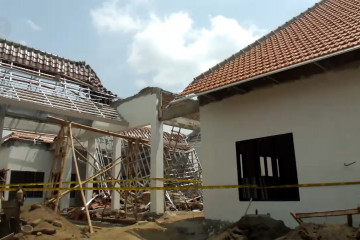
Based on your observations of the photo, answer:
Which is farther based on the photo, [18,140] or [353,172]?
[18,140]

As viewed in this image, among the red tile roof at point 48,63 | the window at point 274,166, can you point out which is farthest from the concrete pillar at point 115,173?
the window at point 274,166

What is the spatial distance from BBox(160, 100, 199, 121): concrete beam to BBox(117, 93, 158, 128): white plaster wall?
0.57 meters

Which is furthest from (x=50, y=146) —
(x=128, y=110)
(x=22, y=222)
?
(x=22, y=222)

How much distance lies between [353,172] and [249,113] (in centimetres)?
327

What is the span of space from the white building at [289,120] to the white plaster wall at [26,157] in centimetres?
1130

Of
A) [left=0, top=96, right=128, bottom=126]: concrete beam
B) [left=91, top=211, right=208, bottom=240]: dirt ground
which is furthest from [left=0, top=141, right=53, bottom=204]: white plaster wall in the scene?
[left=91, top=211, right=208, bottom=240]: dirt ground

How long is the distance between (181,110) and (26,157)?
10.4 meters

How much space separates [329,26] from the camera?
32.6 feet

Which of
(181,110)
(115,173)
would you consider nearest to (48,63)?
(115,173)

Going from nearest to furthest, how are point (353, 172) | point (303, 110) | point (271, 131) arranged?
1. point (353, 172)
2. point (303, 110)
3. point (271, 131)

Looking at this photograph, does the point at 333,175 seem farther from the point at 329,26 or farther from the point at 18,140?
the point at 18,140

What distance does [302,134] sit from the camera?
8.55 m

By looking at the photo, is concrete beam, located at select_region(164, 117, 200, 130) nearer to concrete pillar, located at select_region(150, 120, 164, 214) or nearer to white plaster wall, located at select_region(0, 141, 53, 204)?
concrete pillar, located at select_region(150, 120, 164, 214)

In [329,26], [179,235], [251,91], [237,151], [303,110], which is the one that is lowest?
[179,235]
